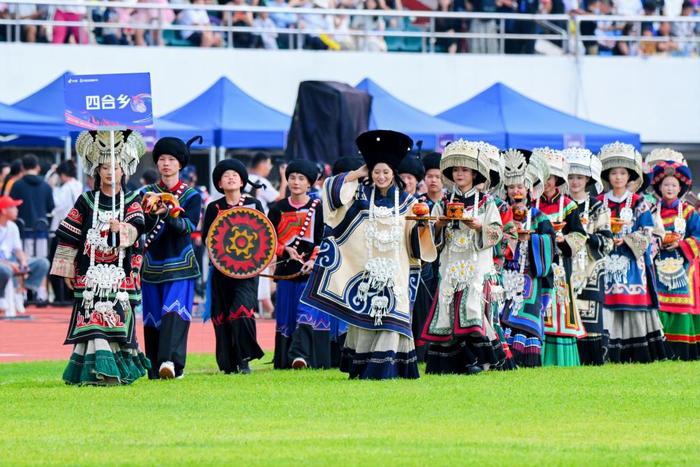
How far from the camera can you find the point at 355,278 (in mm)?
14766

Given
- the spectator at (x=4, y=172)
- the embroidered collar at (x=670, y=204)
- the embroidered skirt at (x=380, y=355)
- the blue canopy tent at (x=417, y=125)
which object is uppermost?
the blue canopy tent at (x=417, y=125)

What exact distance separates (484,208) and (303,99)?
816cm

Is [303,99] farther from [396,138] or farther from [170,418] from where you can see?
[170,418]

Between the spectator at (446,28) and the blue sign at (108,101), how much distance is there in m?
17.6

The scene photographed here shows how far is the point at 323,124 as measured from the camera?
75.0 ft

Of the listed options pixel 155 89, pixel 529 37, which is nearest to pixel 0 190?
pixel 155 89

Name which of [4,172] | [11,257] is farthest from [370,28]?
[11,257]

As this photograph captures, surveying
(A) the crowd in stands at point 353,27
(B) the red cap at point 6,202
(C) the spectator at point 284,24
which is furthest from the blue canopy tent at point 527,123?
(B) the red cap at point 6,202

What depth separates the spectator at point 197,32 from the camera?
100.0 feet

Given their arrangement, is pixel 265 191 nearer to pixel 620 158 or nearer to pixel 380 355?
pixel 620 158

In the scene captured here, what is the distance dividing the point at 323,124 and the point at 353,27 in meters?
9.05

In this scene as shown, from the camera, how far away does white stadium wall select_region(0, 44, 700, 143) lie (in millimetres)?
29438

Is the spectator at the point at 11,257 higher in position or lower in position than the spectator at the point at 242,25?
lower

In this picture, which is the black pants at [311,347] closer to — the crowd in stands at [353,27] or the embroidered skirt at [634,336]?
the embroidered skirt at [634,336]
